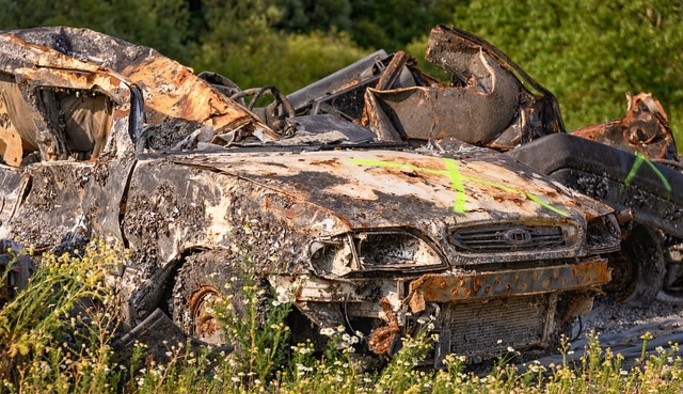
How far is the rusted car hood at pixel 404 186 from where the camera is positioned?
7.27m

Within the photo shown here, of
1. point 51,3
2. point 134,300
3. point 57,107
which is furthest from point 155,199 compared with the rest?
point 51,3

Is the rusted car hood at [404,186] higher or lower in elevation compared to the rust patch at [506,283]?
higher

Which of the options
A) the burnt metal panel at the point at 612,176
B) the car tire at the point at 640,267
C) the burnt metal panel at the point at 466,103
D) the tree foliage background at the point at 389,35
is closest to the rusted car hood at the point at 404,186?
the burnt metal panel at the point at 612,176

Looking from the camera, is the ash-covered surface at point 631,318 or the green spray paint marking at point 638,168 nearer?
the ash-covered surface at point 631,318

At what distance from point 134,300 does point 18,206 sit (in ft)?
5.44

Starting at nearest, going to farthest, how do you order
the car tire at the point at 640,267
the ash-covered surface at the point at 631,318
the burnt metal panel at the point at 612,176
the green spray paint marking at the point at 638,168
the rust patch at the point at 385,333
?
the rust patch at the point at 385,333
the burnt metal panel at the point at 612,176
the ash-covered surface at the point at 631,318
the green spray paint marking at the point at 638,168
the car tire at the point at 640,267

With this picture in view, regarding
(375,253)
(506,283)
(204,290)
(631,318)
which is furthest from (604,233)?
(631,318)

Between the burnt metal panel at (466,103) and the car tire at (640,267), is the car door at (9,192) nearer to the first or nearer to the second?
the burnt metal panel at (466,103)

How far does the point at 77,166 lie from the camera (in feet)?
27.8

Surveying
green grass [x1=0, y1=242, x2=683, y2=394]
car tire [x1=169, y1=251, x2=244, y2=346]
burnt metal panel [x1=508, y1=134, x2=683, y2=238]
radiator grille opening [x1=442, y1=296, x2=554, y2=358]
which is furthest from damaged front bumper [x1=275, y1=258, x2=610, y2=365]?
burnt metal panel [x1=508, y1=134, x2=683, y2=238]

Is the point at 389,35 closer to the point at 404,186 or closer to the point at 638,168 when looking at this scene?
the point at 638,168

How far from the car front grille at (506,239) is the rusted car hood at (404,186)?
0.06 meters

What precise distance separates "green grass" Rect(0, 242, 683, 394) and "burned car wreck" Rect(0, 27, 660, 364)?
0.20 meters

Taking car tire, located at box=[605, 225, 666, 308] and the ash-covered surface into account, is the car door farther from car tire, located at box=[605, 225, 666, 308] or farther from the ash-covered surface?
car tire, located at box=[605, 225, 666, 308]
